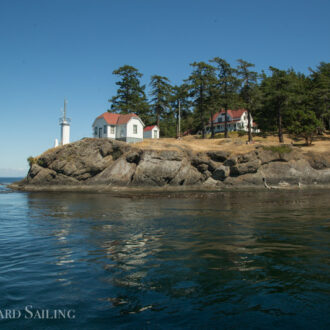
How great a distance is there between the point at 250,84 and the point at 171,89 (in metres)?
22.3

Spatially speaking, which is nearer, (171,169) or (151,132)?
(171,169)

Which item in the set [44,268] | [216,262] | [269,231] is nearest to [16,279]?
[44,268]

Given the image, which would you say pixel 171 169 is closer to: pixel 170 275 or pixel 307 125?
pixel 307 125

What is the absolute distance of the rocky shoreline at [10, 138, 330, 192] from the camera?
42562 mm

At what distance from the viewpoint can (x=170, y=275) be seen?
7.82m

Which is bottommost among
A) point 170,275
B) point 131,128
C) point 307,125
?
point 170,275

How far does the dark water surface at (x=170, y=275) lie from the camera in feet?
18.3

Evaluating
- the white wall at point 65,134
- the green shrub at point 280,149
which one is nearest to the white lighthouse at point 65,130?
the white wall at point 65,134

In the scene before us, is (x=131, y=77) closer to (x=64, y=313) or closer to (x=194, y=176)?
(x=194, y=176)

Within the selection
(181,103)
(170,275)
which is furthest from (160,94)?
(170,275)

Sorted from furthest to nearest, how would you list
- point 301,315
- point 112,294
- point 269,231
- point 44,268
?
point 269,231, point 44,268, point 112,294, point 301,315

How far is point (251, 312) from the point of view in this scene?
5.77 metres

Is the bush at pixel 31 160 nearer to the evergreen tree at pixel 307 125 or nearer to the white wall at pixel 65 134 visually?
the white wall at pixel 65 134

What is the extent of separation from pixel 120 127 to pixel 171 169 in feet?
67.0
